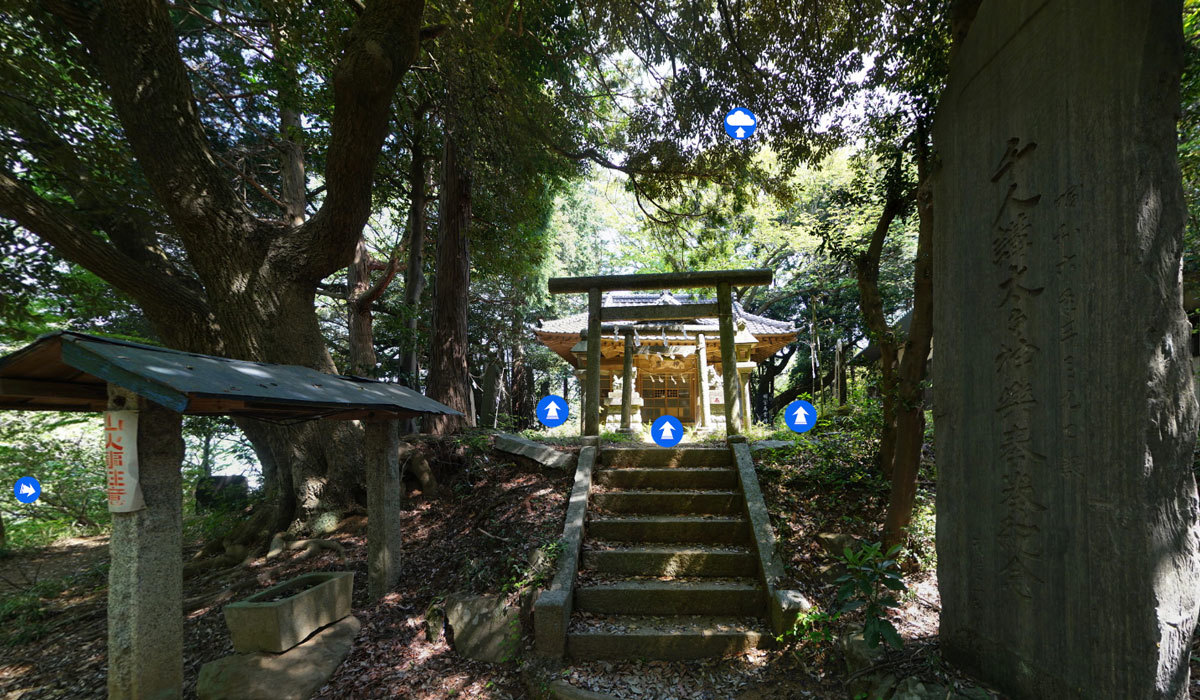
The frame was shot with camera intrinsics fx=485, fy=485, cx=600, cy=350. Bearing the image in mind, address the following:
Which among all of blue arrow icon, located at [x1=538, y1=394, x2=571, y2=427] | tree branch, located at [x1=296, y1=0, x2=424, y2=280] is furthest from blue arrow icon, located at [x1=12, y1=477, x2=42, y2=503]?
blue arrow icon, located at [x1=538, y1=394, x2=571, y2=427]

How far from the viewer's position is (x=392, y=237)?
1526cm

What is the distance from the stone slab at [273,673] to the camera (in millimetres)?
2994

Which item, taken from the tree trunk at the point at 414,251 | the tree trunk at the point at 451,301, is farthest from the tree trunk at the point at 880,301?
the tree trunk at the point at 414,251

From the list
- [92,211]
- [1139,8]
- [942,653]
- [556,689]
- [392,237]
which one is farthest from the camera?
[392,237]

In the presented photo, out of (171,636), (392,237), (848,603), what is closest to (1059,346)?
(848,603)

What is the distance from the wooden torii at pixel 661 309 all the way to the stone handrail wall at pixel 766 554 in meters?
0.71

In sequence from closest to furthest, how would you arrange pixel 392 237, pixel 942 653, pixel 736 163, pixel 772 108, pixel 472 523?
pixel 942 653
pixel 472 523
pixel 772 108
pixel 736 163
pixel 392 237

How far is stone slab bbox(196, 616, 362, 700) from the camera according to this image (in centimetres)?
299

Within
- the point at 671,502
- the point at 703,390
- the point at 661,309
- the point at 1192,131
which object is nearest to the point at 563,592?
the point at 671,502

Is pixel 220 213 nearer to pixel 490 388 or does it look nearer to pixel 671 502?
pixel 671 502

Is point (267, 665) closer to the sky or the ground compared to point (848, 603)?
closer to the ground

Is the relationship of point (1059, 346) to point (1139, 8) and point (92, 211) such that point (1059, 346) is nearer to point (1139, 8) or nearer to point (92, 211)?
point (1139, 8)

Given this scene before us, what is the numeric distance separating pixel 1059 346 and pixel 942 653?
5.49 feet

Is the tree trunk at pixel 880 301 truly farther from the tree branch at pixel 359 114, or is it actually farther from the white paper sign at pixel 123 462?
the white paper sign at pixel 123 462
